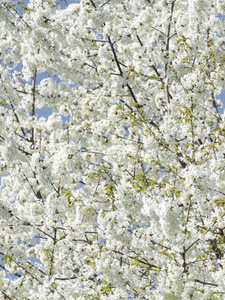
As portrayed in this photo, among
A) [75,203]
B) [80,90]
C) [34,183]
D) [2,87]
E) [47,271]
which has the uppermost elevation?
[80,90]

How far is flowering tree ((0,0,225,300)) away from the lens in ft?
18.1

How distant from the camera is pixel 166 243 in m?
5.77

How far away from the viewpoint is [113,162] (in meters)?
9.31

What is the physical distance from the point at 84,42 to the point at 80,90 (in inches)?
102

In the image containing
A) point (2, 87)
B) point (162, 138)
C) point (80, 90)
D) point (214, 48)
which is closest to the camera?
point (162, 138)

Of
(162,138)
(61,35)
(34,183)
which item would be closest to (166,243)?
(162,138)

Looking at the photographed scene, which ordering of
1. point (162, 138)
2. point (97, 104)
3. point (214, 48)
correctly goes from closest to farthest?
point (162, 138) < point (214, 48) < point (97, 104)

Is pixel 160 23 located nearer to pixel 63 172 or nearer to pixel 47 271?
pixel 63 172

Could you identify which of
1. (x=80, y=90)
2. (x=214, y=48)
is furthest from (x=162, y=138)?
(x=80, y=90)

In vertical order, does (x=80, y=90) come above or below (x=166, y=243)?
above

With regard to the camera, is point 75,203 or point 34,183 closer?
point 75,203

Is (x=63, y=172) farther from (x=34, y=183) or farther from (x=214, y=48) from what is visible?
(x=214, y=48)

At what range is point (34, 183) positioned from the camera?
8.40 meters

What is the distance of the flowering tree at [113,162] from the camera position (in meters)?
5.51
